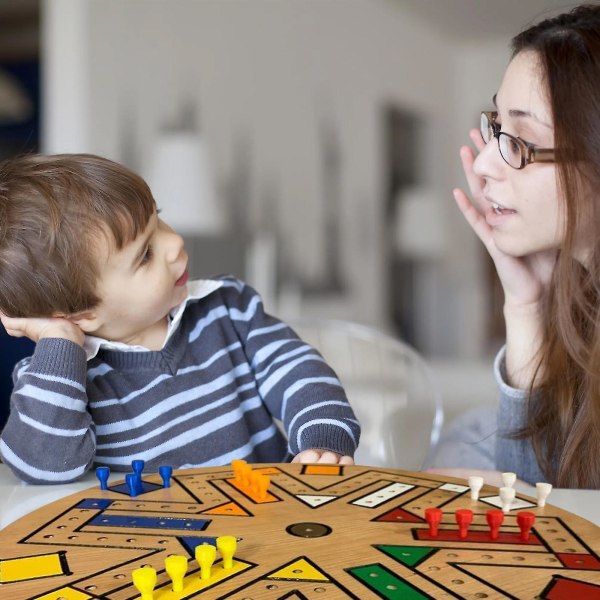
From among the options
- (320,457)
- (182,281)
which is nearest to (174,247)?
(182,281)

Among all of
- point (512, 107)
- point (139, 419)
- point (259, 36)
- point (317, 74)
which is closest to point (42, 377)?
point (139, 419)

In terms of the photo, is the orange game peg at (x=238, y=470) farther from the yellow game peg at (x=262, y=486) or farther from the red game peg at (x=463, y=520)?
the red game peg at (x=463, y=520)

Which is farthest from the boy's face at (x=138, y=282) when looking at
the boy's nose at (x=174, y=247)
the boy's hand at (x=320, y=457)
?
the boy's hand at (x=320, y=457)

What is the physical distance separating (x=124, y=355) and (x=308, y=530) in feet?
1.61

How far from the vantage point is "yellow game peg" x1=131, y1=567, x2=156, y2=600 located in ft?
1.70

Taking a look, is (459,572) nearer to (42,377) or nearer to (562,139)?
(42,377)

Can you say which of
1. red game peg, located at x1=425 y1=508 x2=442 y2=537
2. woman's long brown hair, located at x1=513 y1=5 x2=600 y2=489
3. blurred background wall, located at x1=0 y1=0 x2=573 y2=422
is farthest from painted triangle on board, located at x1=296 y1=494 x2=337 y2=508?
blurred background wall, located at x1=0 y1=0 x2=573 y2=422

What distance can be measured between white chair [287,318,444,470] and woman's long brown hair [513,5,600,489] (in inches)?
10.9

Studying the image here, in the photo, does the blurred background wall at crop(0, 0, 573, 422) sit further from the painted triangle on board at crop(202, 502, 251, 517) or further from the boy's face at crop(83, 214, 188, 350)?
the painted triangle on board at crop(202, 502, 251, 517)

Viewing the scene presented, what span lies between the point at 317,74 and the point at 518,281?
12.1 feet

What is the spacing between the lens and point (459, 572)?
1.89 ft

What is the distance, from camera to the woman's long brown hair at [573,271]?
3.37 feet

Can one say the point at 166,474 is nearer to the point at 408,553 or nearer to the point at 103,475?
the point at 103,475

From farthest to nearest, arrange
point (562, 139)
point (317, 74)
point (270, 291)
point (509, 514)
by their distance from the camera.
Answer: point (317, 74)
point (270, 291)
point (562, 139)
point (509, 514)
